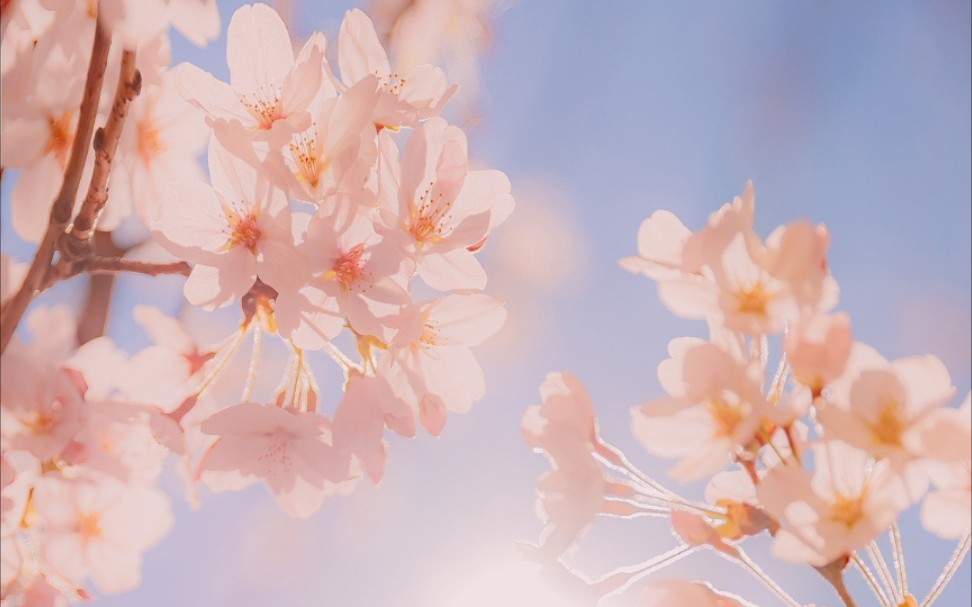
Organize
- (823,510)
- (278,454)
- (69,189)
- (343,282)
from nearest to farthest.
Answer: (823,510)
(69,189)
(343,282)
(278,454)

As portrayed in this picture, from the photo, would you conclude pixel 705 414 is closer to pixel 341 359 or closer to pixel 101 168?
pixel 341 359

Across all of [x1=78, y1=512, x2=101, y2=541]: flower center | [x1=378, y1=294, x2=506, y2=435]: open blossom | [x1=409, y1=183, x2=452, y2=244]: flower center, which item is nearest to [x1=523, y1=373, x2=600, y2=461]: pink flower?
[x1=378, y1=294, x2=506, y2=435]: open blossom

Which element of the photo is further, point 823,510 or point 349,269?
point 349,269

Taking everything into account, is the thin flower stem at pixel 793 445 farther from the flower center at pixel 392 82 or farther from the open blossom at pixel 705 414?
the flower center at pixel 392 82

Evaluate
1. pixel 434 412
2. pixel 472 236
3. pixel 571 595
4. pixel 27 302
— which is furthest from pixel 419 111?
pixel 571 595

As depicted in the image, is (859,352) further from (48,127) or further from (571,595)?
(48,127)

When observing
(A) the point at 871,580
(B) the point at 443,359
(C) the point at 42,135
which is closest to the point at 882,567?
(A) the point at 871,580

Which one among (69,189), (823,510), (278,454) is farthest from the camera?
(278,454)

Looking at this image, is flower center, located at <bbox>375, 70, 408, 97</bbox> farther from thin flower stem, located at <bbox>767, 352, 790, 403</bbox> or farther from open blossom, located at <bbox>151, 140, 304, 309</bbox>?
thin flower stem, located at <bbox>767, 352, 790, 403</bbox>
